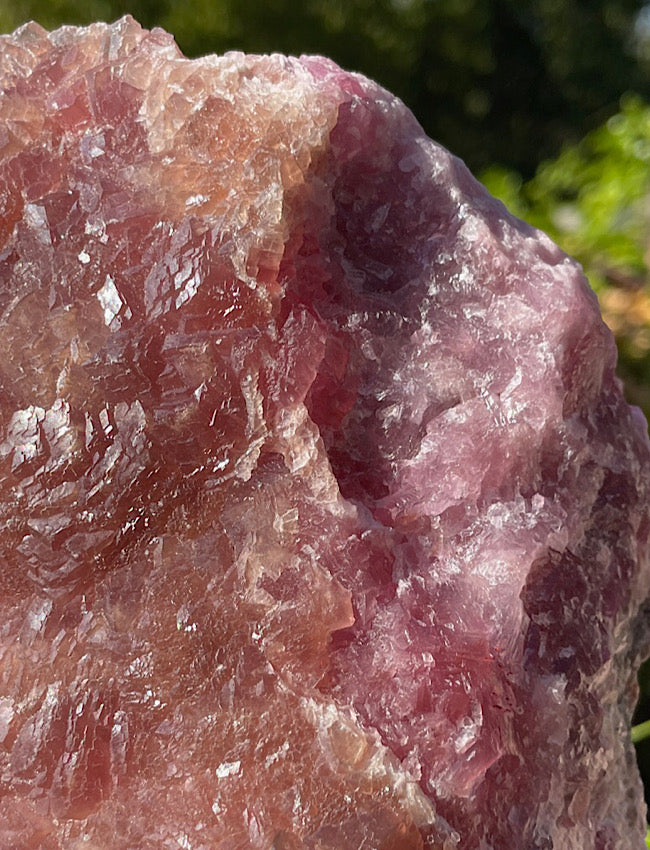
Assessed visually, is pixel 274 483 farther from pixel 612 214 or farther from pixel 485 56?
pixel 485 56

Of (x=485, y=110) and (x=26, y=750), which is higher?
(x=26, y=750)

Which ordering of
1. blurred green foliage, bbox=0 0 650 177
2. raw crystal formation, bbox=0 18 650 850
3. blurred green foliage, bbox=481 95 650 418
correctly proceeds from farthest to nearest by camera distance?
blurred green foliage, bbox=0 0 650 177, blurred green foliage, bbox=481 95 650 418, raw crystal formation, bbox=0 18 650 850

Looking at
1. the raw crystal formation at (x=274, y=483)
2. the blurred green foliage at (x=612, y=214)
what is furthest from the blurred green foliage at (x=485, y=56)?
the raw crystal formation at (x=274, y=483)

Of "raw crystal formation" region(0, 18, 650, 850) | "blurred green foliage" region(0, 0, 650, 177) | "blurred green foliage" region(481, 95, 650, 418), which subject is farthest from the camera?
"blurred green foliage" region(0, 0, 650, 177)

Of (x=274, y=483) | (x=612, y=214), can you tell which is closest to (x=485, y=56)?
(x=612, y=214)

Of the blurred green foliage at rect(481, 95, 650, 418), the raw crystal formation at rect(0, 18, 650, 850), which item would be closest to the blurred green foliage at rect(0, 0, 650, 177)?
the blurred green foliage at rect(481, 95, 650, 418)

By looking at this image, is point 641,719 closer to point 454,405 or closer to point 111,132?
point 454,405

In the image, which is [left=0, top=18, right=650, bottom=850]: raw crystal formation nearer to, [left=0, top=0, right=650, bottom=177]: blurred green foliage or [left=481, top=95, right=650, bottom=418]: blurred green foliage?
[left=481, top=95, right=650, bottom=418]: blurred green foliage

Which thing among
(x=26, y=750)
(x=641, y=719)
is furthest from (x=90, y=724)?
(x=641, y=719)

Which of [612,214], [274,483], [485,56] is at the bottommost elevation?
[485,56]
